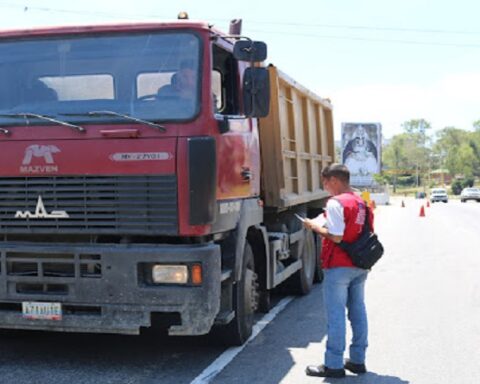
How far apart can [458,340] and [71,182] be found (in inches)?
157

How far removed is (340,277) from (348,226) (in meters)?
0.42

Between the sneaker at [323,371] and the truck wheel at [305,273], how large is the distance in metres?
3.54

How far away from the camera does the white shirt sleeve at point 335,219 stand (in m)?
5.30

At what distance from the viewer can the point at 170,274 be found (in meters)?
5.20

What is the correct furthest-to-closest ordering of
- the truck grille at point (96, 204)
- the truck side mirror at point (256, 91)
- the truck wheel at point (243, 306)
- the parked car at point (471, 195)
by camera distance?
the parked car at point (471, 195) → the truck wheel at point (243, 306) → the truck side mirror at point (256, 91) → the truck grille at point (96, 204)

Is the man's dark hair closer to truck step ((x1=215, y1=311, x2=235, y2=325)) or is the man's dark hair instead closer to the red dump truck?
the red dump truck

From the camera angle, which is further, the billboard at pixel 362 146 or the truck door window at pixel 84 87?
the billboard at pixel 362 146

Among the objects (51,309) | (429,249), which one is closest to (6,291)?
(51,309)

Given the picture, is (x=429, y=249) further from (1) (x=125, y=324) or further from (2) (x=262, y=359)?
(1) (x=125, y=324)

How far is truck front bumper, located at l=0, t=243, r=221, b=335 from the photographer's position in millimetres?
5160

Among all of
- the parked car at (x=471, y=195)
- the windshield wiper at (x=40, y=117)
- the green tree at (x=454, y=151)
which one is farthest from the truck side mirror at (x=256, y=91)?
the green tree at (x=454, y=151)

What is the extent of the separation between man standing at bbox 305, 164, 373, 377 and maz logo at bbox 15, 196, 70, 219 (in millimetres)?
1917

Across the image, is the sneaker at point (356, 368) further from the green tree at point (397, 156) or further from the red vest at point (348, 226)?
the green tree at point (397, 156)

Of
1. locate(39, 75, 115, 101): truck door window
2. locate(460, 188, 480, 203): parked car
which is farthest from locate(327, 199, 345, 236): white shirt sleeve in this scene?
locate(460, 188, 480, 203): parked car
